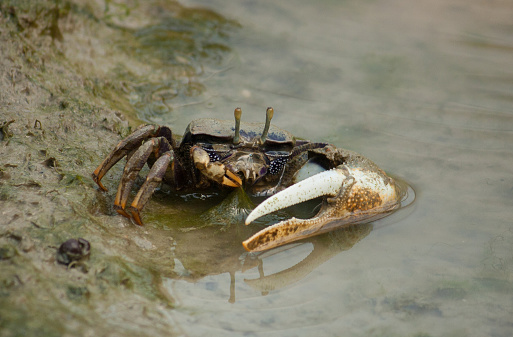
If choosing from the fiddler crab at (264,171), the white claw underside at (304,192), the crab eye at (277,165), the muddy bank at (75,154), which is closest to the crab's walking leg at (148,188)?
the fiddler crab at (264,171)

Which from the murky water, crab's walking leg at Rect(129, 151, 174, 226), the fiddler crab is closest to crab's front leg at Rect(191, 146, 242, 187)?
the fiddler crab

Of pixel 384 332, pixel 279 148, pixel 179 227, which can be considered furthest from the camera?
pixel 279 148

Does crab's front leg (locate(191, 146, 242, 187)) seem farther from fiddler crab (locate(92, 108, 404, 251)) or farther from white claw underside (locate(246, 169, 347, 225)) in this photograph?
white claw underside (locate(246, 169, 347, 225))

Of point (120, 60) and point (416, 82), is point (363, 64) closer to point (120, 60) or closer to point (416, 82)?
point (416, 82)

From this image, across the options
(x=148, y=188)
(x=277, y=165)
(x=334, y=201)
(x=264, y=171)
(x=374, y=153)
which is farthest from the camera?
(x=374, y=153)

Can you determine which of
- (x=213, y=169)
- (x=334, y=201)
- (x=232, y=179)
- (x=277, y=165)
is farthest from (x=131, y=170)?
(x=334, y=201)

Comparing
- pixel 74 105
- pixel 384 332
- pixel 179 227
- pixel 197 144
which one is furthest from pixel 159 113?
pixel 384 332

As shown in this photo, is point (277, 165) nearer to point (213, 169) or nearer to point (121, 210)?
point (213, 169)
